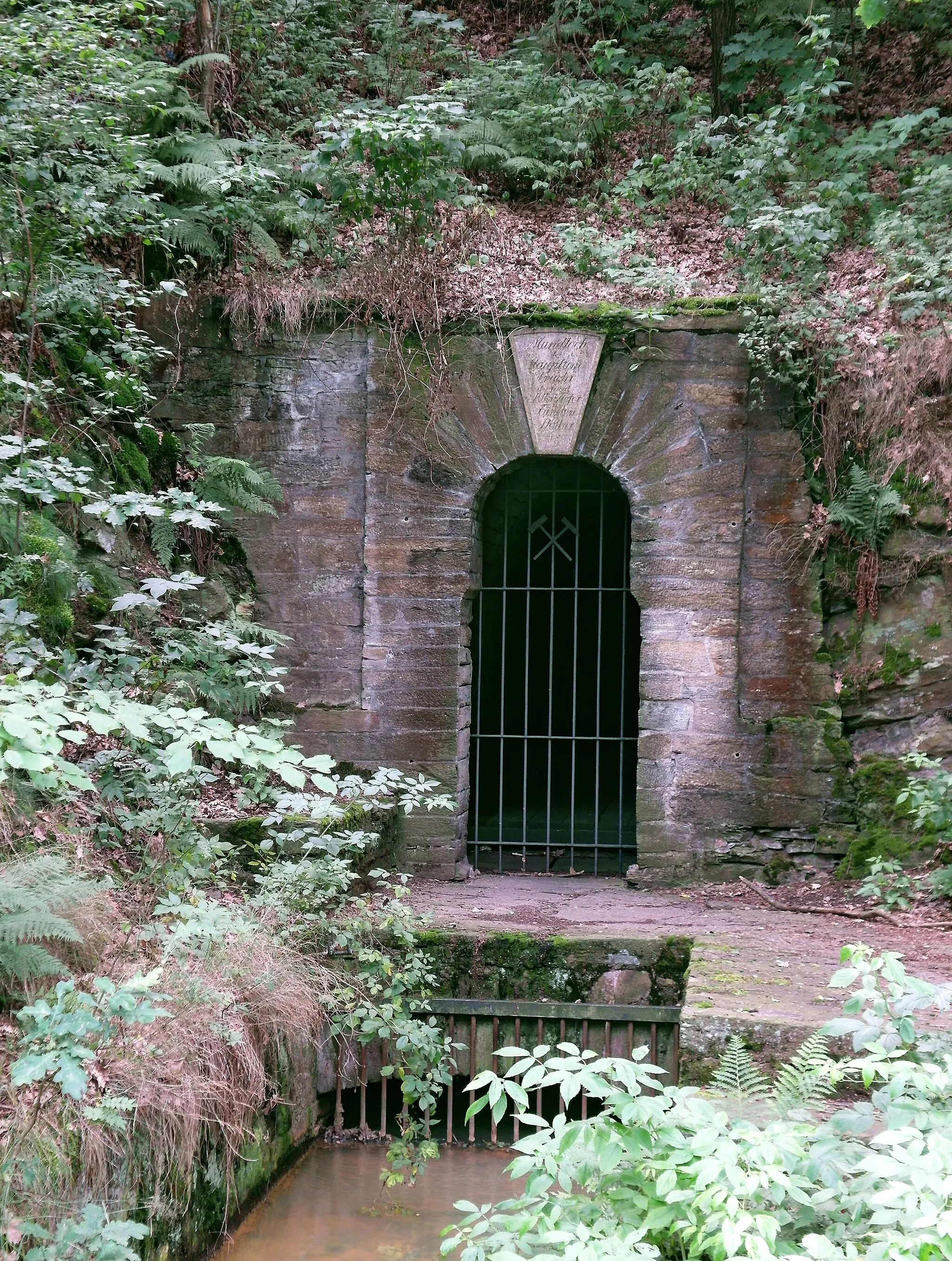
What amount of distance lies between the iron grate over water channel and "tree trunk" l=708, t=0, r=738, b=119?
783 centimetres

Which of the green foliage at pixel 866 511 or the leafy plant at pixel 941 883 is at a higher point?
the green foliage at pixel 866 511

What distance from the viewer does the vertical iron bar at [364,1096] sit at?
458 centimetres

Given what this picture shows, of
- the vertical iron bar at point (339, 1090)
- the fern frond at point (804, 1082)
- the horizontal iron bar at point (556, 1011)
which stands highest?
the fern frond at point (804, 1082)

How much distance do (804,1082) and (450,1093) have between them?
2.13 metres

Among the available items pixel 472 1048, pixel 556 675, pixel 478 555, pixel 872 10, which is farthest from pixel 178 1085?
pixel 556 675

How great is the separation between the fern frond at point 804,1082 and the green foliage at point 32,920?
207cm

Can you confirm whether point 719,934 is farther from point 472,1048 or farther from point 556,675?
point 556,675

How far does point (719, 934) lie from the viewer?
205 inches

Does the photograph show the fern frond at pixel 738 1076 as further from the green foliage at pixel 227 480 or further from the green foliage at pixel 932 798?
the green foliage at pixel 227 480

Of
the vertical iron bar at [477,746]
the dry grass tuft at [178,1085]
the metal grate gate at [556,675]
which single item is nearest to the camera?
the dry grass tuft at [178,1085]

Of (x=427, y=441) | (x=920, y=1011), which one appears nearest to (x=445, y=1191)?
(x=920, y=1011)

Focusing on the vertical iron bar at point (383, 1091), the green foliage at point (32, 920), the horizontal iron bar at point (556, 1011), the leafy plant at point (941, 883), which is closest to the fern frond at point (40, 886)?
the green foliage at point (32, 920)

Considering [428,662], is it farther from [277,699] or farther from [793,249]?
[793,249]

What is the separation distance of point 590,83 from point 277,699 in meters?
6.05
